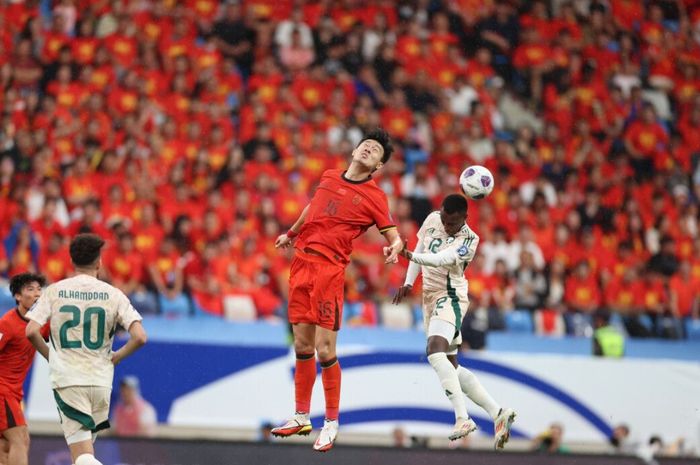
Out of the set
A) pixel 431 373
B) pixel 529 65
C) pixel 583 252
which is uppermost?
pixel 529 65

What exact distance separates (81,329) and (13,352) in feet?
5.67

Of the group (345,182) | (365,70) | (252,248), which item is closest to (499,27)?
(365,70)

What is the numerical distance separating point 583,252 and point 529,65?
4933 mm

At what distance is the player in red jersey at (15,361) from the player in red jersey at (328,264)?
2.23m

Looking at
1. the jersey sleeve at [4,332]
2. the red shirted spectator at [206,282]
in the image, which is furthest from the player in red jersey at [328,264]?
the red shirted spectator at [206,282]

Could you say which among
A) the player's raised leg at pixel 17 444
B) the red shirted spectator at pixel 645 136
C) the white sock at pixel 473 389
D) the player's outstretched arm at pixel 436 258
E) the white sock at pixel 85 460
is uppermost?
the red shirted spectator at pixel 645 136

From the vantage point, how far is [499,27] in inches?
946

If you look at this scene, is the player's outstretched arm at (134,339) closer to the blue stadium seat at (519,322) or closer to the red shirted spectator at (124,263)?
the red shirted spectator at (124,263)

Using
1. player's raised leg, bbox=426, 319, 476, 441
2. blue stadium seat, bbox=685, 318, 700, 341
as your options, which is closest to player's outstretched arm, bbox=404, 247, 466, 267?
player's raised leg, bbox=426, 319, 476, 441

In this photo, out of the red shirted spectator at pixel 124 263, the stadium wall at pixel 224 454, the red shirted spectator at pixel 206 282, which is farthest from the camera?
the red shirted spectator at pixel 124 263

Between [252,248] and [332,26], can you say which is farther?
[332,26]

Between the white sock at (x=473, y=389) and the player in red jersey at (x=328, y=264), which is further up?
the player in red jersey at (x=328, y=264)

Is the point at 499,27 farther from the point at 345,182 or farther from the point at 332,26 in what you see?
the point at 345,182

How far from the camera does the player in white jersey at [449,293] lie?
11133mm
